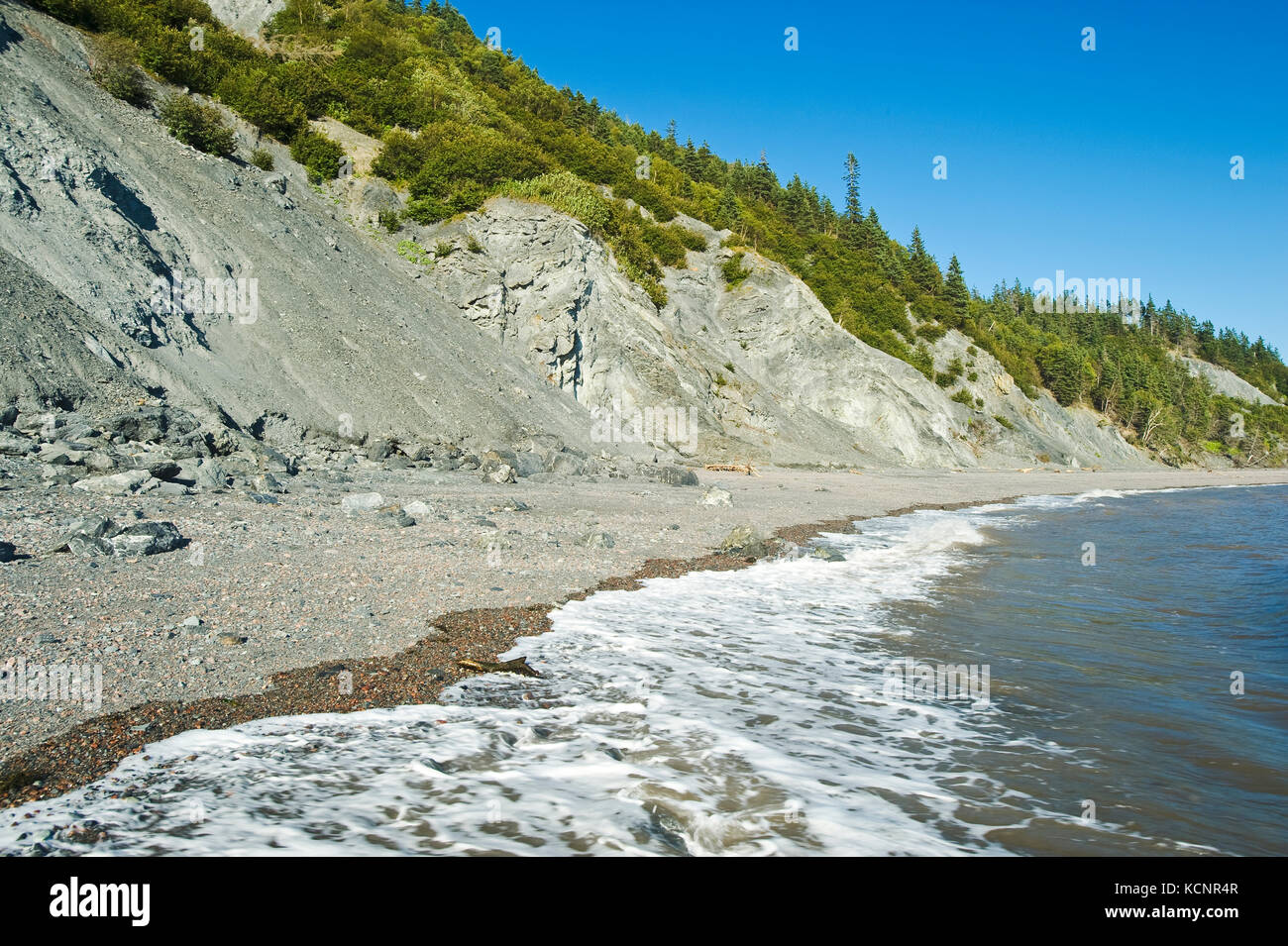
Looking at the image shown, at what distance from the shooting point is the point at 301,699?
5.34m

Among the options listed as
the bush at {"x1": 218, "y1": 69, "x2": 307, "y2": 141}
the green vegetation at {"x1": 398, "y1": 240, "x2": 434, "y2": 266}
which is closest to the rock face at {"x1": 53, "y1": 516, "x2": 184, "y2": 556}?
the green vegetation at {"x1": 398, "y1": 240, "x2": 434, "y2": 266}

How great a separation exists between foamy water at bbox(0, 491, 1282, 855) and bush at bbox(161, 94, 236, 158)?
25.4 meters

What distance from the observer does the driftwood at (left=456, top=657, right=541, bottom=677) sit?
6.32m

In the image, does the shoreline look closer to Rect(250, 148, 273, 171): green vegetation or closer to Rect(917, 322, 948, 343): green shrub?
Rect(250, 148, 273, 171): green vegetation

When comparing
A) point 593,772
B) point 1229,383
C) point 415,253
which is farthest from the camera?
point 1229,383

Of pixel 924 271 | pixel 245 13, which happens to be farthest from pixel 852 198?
pixel 245 13

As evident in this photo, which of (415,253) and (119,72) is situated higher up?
(119,72)

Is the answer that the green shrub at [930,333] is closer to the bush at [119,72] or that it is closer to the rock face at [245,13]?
the rock face at [245,13]

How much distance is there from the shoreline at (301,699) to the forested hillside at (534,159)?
2487cm

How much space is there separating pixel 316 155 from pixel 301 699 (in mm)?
29515

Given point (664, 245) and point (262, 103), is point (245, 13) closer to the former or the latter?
point (262, 103)

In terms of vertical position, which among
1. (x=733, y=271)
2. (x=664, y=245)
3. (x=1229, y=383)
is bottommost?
(x=733, y=271)

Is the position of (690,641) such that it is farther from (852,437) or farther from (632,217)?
(632,217)

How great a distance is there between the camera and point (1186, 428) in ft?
280
